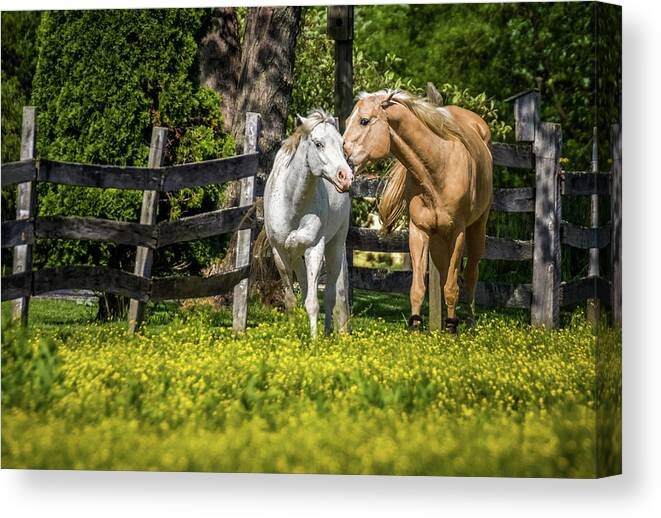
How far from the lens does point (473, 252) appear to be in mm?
8133

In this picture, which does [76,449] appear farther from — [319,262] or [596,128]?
[596,128]

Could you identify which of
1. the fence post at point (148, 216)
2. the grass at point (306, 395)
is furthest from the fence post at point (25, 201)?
the fence post at point (148, 216)

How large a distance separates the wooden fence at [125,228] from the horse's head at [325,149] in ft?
1.74

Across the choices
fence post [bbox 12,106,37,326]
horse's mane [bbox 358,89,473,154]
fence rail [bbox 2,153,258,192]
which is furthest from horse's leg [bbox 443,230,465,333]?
fence post [bbox 12,106,37,326]

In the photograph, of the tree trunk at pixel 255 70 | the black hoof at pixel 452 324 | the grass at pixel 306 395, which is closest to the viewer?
the grass at pixel 306 395

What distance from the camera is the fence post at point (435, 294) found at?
8055 mm

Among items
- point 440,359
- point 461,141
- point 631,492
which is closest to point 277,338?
point 440,359

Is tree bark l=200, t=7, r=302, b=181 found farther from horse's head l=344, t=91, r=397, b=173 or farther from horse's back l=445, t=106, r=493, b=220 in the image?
horse's back l=445, t=106, r=493, b=220

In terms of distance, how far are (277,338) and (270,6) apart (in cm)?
221

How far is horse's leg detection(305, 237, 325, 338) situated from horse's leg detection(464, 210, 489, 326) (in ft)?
3.12

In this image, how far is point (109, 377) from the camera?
8031 millimetres

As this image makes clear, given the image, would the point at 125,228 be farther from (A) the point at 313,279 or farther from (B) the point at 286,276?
(A) the point at 313,279

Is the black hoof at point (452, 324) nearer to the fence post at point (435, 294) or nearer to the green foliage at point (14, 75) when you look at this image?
the fence post at point (435, 294)

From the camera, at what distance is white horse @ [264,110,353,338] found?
8.15 m
